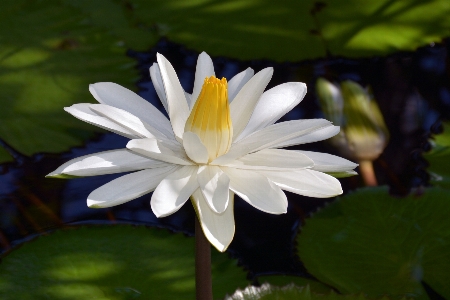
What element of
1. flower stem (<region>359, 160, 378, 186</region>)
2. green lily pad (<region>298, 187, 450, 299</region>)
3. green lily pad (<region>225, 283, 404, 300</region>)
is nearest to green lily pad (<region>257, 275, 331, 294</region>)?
green lily pad (<region>298, 187, 450, 299</region>)

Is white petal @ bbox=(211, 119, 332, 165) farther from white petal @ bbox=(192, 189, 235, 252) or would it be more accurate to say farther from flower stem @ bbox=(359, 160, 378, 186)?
flower stem @ bbox=(359, 160, 378, 186)

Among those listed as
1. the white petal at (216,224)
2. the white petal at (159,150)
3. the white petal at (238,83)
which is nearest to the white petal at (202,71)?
the white petal at (238,83)

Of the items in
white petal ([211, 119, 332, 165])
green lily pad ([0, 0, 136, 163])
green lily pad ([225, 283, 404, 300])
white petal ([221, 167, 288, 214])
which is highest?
green lily pad ([0, 0, 136, 163])

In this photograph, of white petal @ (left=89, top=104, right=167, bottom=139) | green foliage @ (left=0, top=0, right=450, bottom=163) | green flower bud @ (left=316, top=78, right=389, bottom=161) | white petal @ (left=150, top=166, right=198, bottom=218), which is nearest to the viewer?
white petal @ (left=150, top=166, right=198, bottom=218)

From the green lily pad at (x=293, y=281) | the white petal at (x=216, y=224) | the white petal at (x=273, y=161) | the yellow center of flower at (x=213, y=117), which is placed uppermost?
the yellow center of flower at (x=213, y=117)

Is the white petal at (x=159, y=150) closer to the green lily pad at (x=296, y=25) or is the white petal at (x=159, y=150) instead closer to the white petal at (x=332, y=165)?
the white petal at (x=332, y=165)

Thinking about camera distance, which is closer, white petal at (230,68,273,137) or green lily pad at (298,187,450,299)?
white petal at (230,68,273,137)
